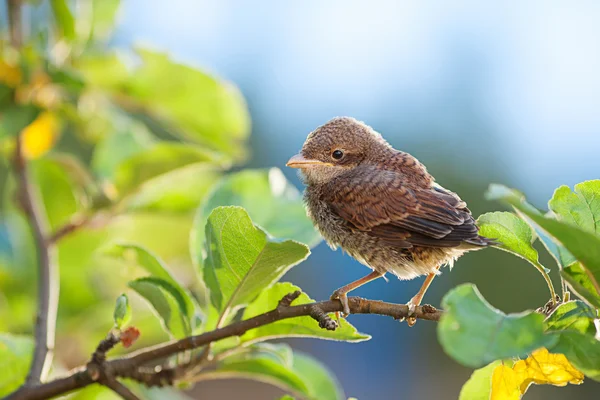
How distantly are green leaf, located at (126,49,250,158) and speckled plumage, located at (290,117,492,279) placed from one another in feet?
1.65

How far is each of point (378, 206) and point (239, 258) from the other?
38 centimetres

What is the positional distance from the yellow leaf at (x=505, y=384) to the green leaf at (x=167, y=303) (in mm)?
518

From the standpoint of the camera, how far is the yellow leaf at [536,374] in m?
1.02

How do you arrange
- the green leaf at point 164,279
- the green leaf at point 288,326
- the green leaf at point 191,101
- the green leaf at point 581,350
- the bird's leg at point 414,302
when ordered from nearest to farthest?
the green leaf at point 581,350 → the bird's leg at point 414,302 → the green leaf at point 288,326 → the green leaf at point 164,279 → the green leaf at point 191,101

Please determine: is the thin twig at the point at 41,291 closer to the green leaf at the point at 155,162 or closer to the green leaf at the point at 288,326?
the green leaf at the point at 155,162

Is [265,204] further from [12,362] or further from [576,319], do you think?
[576,319]

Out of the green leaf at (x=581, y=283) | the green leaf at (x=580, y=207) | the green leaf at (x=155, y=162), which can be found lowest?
the green leaf at (x=581, y=283)

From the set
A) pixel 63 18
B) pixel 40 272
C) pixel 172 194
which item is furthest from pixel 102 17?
pixel 40 272

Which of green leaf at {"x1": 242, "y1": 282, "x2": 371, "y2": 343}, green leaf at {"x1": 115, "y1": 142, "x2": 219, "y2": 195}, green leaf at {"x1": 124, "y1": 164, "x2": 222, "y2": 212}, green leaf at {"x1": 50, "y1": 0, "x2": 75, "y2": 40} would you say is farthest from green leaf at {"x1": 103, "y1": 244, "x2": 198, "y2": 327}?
green leaf at {"x1": 50, "y1": 0, "x2": 75, "y2": 40}

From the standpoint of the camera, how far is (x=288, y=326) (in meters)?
1.18

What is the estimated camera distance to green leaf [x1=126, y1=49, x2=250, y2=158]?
6.33ft

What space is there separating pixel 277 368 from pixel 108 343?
0.38m

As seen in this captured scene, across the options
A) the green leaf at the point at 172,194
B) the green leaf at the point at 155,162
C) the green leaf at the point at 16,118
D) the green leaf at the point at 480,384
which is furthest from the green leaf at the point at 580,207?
the green leaf at the point at 16,118

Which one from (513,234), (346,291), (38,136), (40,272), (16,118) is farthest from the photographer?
(38,136)
